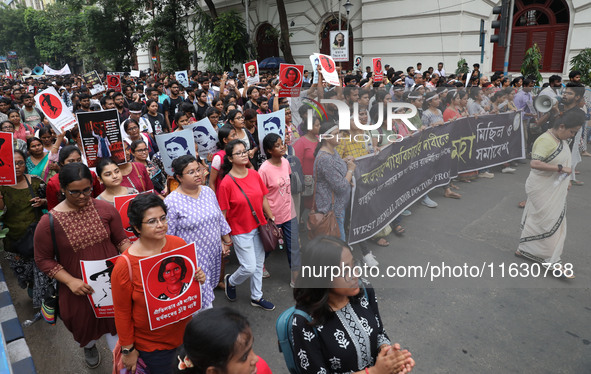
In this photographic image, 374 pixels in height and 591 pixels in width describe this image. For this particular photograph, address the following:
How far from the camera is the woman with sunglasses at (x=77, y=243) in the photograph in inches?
111

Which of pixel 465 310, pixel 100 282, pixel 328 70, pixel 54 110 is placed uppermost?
pixel 328 70

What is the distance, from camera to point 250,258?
158 inches

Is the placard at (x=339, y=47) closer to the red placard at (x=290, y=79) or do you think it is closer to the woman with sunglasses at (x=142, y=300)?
the red placard at (x=290, y=79)

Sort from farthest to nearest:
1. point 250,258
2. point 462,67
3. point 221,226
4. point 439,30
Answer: point 439,30
point 462,67
point 250,258
point 221,226

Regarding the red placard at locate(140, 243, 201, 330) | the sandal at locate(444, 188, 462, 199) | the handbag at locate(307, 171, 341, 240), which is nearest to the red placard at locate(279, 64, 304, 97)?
the sandal at locate(444, 188, 462, 199)

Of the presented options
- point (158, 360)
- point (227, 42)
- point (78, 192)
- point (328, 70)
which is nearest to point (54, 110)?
point (78, 192)

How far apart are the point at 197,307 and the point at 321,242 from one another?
45.5 inches

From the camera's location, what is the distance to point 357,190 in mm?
4918

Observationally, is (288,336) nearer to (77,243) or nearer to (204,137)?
(77,243)

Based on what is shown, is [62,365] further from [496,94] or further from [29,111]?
[496,94]

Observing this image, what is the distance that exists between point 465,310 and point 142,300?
312cm

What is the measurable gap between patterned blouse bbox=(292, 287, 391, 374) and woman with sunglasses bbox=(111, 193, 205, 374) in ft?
3.31

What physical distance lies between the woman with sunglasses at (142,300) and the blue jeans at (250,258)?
1298mm

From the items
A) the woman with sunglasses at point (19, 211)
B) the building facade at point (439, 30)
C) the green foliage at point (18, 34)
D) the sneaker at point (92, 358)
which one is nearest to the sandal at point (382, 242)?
the sneaker at point (92, 358)
